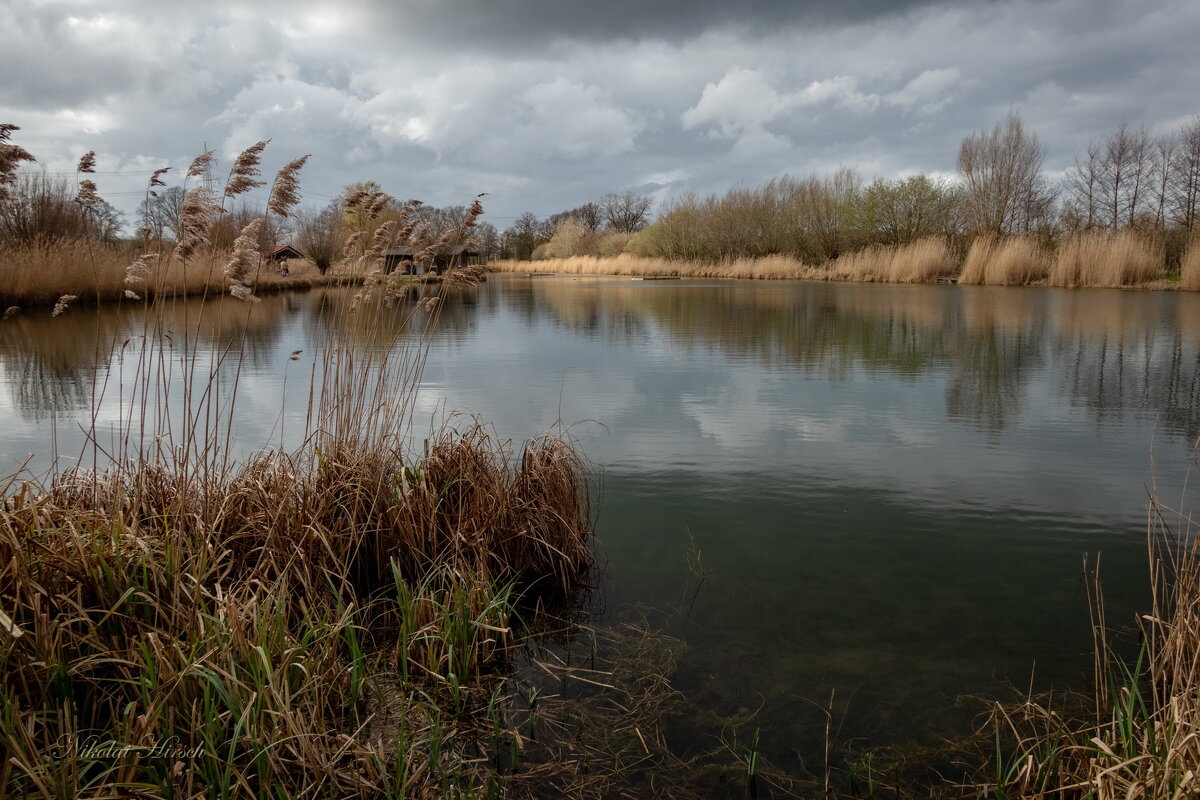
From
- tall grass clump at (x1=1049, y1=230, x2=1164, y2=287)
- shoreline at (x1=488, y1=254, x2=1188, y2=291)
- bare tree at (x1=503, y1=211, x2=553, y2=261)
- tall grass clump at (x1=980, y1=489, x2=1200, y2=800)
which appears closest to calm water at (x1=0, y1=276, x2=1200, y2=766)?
tall grass clump at (x1=980, y1=489, x2=1200, y2=800)

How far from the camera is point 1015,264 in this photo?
848 inches

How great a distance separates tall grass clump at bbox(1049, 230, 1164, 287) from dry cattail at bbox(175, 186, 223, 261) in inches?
881

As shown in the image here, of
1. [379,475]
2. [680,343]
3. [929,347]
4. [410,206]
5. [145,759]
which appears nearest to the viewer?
[145,759]

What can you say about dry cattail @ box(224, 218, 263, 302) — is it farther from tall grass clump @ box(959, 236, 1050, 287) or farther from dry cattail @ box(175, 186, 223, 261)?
tall grass clump @ box(959, 236, 1050, 287)

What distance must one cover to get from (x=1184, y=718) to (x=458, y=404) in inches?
222

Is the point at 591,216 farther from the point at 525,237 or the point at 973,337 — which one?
the point at 973,337

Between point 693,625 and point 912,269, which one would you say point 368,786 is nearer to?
point 693,625

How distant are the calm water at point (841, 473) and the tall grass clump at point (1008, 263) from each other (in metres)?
10.7

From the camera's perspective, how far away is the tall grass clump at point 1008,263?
70.5 feet

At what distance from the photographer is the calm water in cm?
268

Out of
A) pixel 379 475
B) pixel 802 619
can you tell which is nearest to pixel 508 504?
pixel 379 475

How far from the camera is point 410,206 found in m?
3.96

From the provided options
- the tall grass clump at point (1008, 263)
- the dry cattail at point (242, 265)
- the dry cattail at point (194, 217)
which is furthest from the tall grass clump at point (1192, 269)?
the dry cattail at point (194, 217)

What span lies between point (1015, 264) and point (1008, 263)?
184 millimetres
